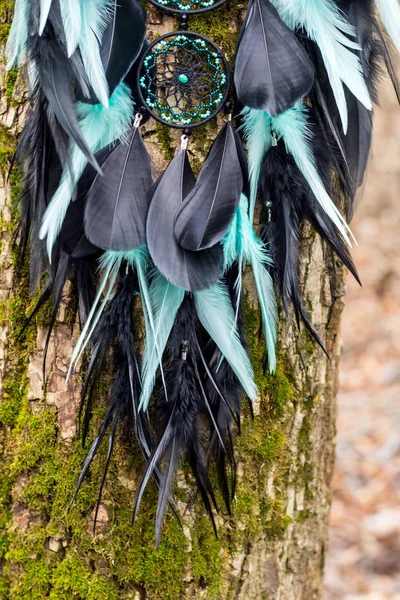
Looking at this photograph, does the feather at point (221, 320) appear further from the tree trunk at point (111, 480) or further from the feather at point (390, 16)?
the feather at point (390, 16)

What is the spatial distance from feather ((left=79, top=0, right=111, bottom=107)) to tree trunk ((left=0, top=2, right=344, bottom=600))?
0.54 feet

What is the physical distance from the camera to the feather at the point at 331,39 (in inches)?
40.1

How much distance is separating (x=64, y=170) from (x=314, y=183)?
16.4 inches

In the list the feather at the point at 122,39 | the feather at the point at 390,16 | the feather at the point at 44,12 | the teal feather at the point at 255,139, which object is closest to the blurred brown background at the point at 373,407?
the feather at the point at 390,16

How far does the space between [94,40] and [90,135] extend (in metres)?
0.15

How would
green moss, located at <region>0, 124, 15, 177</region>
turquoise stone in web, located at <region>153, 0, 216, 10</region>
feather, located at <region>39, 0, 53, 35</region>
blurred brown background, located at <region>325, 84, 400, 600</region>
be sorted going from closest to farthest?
1. feather, located at <region>39, 0, 53, 35</region>
2. turquoise stone in web, located at <region>153, 0, 216, 10</region>
3. green moss, located at <region>0, 124, 15, 177</region>
4. blurred brown background, located at <region>325, 84, 400, 600</region>

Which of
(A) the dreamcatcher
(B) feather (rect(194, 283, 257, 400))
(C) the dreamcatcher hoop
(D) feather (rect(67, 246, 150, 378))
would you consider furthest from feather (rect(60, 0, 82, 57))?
(B) feather (rect(194, 283, 257, 400))

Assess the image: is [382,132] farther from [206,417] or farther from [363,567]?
[206,417]

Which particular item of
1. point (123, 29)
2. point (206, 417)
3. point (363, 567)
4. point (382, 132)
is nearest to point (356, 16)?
point (123, 29)

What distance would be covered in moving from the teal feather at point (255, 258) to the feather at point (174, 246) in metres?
0.03

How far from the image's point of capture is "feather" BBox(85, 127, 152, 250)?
3.28ft

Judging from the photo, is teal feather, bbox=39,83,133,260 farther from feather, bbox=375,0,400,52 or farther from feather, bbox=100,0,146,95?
feather, bbox=375,0,400,52

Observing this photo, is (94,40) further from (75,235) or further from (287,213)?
(287,213)

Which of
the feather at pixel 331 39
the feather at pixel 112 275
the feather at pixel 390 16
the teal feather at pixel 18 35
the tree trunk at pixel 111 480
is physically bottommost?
the tree trunk at pixel 111 480
